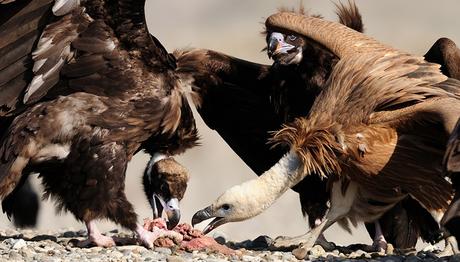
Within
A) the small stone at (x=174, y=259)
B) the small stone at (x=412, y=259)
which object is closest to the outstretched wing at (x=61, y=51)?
the small stone at (x=174, y=259)

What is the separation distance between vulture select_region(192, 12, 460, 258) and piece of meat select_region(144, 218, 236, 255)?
14 centimetres

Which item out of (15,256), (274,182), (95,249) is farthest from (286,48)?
(15,256)

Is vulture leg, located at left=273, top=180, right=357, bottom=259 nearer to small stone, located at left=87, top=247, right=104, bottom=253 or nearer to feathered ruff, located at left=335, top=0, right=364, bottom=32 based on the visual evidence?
small stone, located at left=87, top=247, right=104, bottom=253

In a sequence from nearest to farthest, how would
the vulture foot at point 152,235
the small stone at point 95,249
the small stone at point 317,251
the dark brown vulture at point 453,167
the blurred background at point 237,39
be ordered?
the dark brown vulture at point 453,167 < the small stone at point 317,251 < the small stone at point 95,249 < the vulture foot at point 152,235 < the blurred background at point 237,39

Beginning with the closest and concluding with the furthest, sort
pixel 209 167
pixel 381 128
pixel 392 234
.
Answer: pixel 381 128 → pixel 392 234 → pixel 209 167

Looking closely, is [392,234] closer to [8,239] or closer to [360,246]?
[360,246]

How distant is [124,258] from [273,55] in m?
2.96

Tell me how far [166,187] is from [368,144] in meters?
2.47

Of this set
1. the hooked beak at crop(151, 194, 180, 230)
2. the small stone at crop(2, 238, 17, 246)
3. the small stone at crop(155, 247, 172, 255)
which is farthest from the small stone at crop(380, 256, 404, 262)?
the small stone at crop(2, 238, 17, 246)

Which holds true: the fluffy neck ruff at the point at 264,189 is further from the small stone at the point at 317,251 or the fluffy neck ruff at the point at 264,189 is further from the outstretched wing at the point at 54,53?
the outstretched wing at the point at 54,53

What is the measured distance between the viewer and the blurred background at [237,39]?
20.9 meters

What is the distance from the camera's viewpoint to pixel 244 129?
1372 centimetres

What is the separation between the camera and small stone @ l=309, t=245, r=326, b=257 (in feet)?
37.4

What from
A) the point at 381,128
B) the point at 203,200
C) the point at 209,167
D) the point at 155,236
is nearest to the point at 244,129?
the point at 155,236
